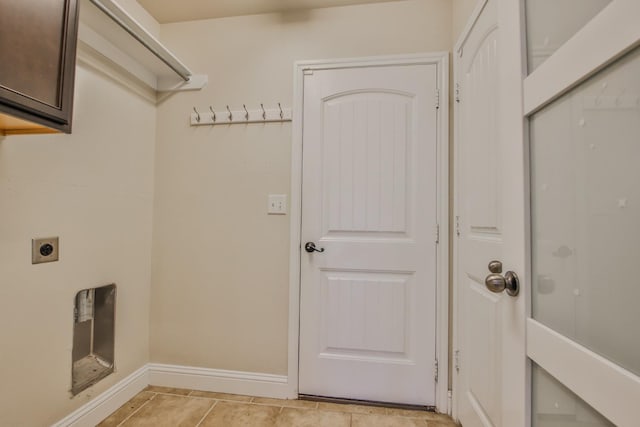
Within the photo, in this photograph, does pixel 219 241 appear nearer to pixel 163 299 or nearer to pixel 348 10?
pixel 163 299

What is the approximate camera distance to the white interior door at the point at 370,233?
5.81 ft

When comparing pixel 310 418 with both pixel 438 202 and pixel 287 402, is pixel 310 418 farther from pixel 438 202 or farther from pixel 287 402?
pixel 438 202

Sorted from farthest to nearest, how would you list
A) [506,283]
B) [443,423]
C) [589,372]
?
[443,423] → [506,283] → [589,372]

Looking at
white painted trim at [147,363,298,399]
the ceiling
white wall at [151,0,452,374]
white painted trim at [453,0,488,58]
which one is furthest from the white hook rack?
white painted trim at [147,363,298,399]

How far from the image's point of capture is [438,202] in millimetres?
1758

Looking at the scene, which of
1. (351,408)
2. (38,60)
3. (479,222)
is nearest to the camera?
(38,60)

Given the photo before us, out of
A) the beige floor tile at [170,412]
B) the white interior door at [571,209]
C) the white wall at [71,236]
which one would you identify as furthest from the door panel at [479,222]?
the white wall at [71,236]

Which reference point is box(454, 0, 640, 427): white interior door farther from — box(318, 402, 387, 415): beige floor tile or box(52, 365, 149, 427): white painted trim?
box(52, 365, 149, 427): white painted trim

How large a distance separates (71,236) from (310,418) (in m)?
1.57

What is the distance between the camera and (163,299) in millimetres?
2006

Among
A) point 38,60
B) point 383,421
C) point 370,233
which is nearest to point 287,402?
point 383,421

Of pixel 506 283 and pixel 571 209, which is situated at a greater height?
pixel 571 209

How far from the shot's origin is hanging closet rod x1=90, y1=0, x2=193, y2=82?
1339 millimetres

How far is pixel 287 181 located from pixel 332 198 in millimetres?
310
